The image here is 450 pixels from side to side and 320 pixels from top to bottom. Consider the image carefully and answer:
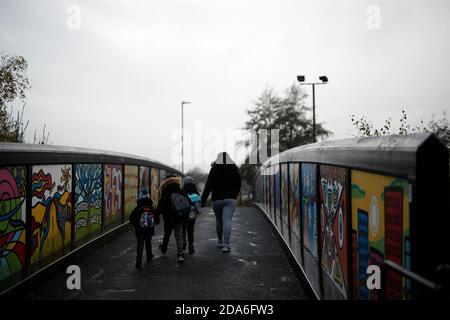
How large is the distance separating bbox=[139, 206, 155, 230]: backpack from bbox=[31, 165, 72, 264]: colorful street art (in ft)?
3.94

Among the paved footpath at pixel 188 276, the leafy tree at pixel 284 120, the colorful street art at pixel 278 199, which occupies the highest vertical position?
the leafy tree at pixel 284 120

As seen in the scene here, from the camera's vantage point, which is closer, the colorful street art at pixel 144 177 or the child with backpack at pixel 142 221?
the child with backpack at pixel 142 221

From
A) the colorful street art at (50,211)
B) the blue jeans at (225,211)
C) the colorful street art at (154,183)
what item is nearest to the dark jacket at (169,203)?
the blue jeans at (225,211)

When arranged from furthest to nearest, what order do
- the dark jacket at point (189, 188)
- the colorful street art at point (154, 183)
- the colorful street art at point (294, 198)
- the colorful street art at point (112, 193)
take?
the colorful street art at point (154, 183), the colorful street art at point (112, 193), the dark jacket at point (189, 188), the colorful street art at point (294, 198)

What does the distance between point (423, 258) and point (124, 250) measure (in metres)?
6.45

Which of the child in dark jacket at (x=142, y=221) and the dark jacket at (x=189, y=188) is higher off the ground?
the dark jacket at (x=189, y=188)

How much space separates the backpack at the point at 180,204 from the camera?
6.86 metres

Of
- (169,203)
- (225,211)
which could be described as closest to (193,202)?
(225,211)

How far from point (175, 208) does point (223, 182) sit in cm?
118

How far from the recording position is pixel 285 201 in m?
8.73

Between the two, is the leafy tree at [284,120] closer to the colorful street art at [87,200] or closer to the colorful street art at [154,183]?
the colorful street art at [154,183]

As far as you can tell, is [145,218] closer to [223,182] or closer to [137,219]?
[137,219]

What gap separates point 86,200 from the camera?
Result: 7.80 m

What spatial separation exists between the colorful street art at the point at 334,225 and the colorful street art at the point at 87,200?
425 centimetres
